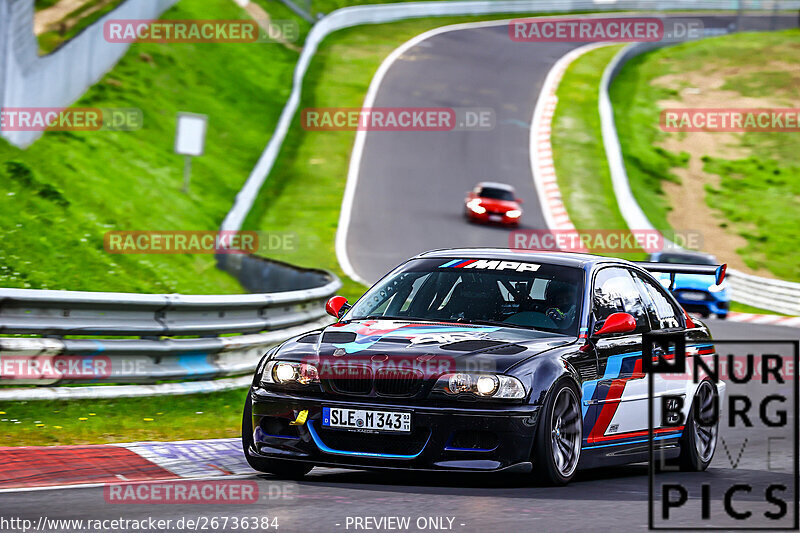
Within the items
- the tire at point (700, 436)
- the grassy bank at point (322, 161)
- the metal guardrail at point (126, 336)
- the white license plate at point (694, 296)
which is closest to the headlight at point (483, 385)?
the tire at point (700, 436)

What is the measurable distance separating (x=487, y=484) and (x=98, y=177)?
54.0 ft

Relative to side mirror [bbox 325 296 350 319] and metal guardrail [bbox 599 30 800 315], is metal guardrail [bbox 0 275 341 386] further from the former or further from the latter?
metal guardrail [bbox 599 30 800 315]

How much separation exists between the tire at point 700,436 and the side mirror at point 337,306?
8.19 feet

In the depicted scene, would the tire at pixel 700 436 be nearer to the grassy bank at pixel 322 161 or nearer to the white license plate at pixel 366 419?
the white license plate at pixel 366 419

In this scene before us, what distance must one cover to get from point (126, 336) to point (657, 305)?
4.09 m

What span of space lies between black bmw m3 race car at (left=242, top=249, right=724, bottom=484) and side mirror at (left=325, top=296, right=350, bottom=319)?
0.07ft

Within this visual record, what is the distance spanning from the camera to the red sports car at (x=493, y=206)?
108ft

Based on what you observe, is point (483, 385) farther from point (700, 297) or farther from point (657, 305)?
point (700, 297)

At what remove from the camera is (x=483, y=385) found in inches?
282

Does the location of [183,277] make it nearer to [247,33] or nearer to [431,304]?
[431,304]

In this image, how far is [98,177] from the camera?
2267 cm

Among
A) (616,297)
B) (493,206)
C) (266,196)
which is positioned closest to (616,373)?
(616,297)

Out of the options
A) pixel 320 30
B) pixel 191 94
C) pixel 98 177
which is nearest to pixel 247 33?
pixel 320 30

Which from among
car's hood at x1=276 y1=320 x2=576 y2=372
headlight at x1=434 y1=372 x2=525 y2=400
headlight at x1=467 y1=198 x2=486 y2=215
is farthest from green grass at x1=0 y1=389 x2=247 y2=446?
headlight at x1=467 y1=198 x2=486 y2=215
